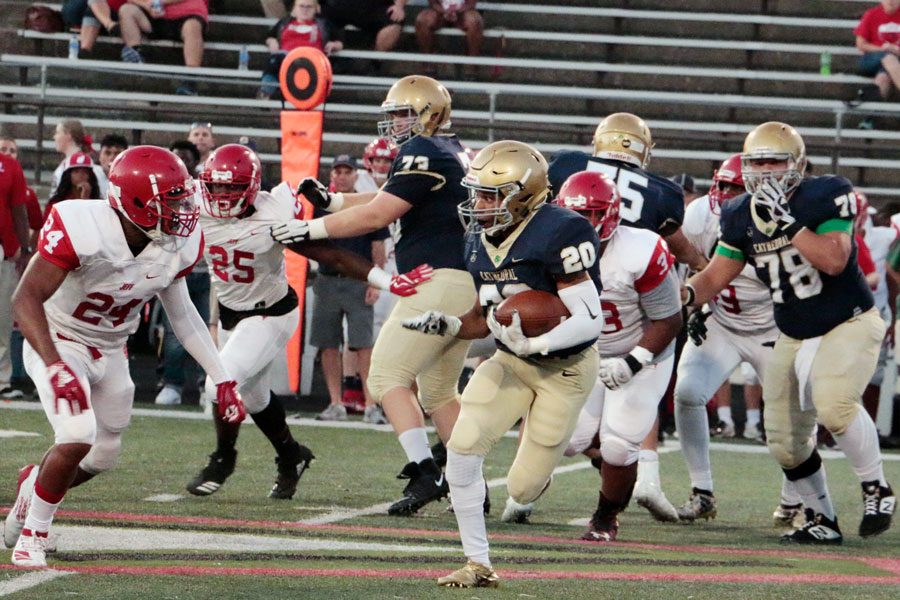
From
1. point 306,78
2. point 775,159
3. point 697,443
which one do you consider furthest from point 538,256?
point 306,78

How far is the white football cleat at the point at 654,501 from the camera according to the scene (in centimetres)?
647

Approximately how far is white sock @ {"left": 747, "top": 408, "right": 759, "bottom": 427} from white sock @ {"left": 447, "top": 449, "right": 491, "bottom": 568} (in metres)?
6.00

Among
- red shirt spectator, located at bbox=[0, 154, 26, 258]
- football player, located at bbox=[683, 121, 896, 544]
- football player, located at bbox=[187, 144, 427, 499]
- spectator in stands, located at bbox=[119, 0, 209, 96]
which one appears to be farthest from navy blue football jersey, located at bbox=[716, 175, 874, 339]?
spectator in stands, located at bbox=[119, 0, 209, 96]

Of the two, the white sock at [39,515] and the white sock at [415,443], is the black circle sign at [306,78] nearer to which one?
the white sock at [415,443]

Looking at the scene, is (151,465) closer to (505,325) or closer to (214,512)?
(214,512)

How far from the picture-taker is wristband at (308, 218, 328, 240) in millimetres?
5762

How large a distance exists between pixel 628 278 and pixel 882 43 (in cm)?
871

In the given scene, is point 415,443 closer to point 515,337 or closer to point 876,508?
point 515,337

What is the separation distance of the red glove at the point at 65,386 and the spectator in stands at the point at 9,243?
5577mm

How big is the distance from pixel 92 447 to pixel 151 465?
8.20ft

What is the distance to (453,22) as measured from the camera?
13867 millimetres

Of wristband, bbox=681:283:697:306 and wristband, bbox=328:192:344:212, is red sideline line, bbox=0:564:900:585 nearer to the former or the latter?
wristband, bbox=681:283:697:306

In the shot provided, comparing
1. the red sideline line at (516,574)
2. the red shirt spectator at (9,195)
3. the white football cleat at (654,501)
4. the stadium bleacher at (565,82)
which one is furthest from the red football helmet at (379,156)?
the red sideline line at (516,574)

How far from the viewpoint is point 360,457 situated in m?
8.20
